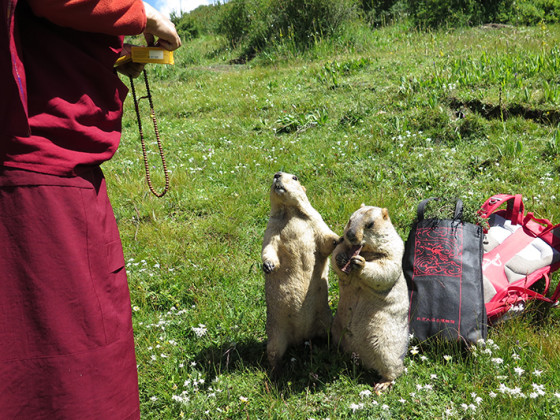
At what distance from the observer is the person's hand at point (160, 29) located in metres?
2.10

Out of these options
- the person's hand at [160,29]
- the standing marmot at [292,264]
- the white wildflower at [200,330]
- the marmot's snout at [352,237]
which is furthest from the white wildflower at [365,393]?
the person's hand at [160,29]

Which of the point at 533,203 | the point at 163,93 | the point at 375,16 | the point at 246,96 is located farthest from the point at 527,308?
the point at 375,16

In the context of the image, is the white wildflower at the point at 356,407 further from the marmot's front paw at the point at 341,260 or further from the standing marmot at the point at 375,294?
the marmot's front paw at the point at 341,260

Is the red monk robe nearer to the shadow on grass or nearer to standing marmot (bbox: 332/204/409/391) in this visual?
the shadow on grass

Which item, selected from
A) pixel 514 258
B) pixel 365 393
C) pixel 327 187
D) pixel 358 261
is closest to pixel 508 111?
pixel 327 187

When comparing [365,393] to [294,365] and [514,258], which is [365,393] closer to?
[294,365]

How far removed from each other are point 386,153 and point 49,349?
15.9ft

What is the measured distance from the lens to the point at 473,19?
1275 centimetres

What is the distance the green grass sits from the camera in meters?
2.90

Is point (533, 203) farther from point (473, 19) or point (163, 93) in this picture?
A: point (473, 19)

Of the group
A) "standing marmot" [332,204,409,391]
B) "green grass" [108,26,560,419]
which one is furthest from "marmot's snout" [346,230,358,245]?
"green grass" [108,26,560,419]

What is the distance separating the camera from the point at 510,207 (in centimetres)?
379

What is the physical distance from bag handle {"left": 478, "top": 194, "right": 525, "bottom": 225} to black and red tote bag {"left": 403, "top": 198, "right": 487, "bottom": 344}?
A: 0.43 metres

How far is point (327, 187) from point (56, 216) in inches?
153
